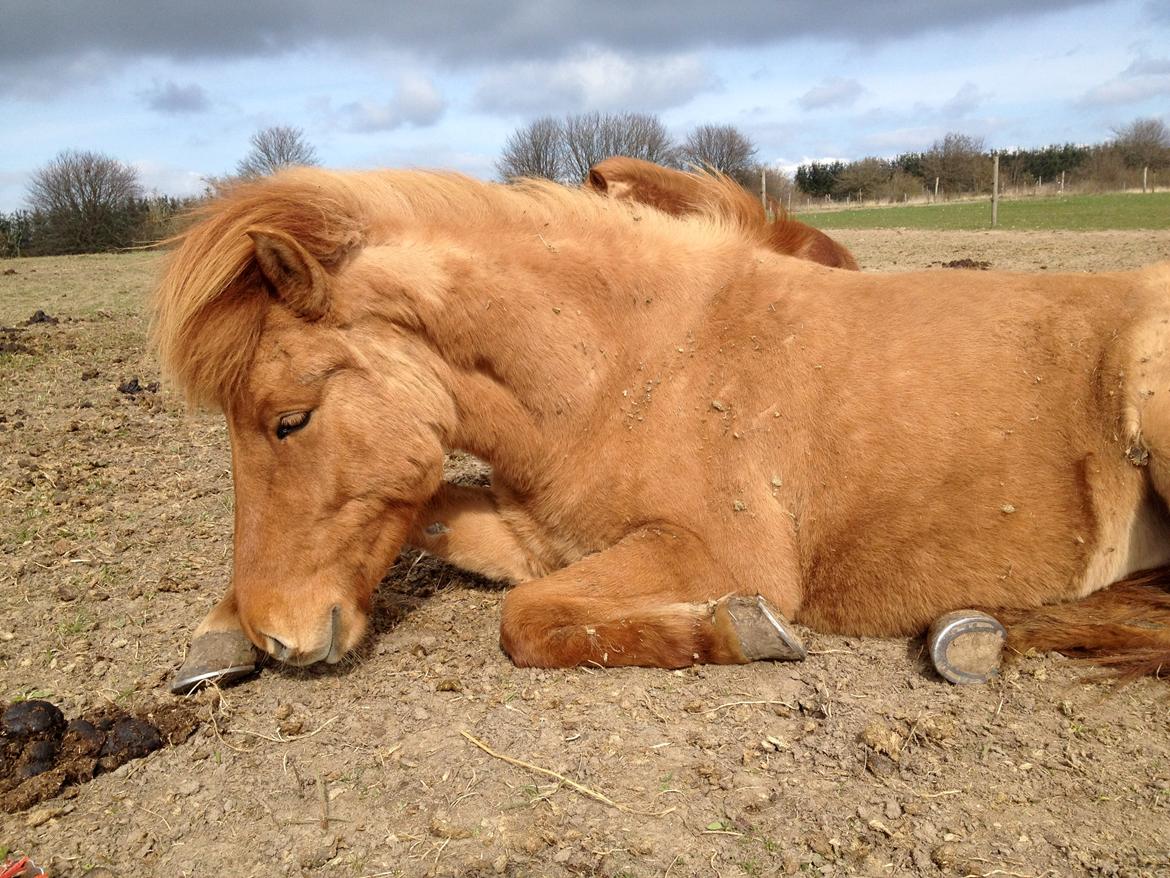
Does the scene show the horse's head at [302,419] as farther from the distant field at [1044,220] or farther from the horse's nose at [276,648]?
the distant field at [1044,220]

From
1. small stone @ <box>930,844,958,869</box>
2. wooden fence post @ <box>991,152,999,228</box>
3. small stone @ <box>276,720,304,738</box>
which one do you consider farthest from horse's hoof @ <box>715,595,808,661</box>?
wooden fence post @ <box>991,152,999,228</box>

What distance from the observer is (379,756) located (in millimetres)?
2508

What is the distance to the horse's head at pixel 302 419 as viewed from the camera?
286 centimetres

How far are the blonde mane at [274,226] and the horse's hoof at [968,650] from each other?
6.67ft

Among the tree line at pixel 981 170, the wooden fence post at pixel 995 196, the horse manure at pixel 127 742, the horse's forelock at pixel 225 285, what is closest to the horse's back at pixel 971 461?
the horse's forelock at pixel 225 285

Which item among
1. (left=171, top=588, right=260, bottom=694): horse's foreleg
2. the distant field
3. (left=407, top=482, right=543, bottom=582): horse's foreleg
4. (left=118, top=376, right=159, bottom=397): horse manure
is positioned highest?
the distant field

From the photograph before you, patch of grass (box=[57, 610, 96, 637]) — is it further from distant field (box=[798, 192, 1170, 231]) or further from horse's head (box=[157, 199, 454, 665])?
distant field (box=[798, 192, 1170, 231])

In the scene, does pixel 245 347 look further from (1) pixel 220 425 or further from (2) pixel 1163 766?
(1) pixel 220 425

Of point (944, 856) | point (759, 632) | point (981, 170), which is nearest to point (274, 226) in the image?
point (759, 632)

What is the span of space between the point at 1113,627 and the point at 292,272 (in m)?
3.27

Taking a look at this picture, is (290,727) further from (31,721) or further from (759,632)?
(759,632)

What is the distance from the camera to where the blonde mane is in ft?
9.33

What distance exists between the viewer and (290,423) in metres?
2.90

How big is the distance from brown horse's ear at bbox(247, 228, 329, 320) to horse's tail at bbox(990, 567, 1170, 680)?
2.86m
